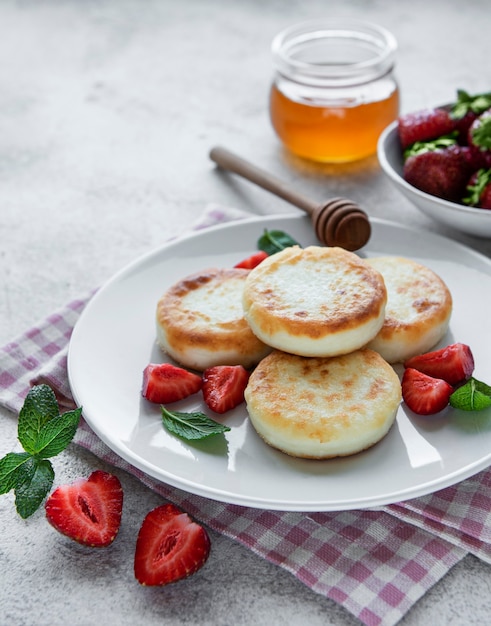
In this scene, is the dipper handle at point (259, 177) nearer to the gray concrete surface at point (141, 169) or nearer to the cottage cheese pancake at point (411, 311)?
the gray concrete surface at point (141, 169)

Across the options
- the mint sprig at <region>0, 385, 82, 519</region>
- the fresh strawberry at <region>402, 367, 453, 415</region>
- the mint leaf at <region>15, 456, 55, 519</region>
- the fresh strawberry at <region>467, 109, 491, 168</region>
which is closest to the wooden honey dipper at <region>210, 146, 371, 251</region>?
the fresh strawberry at <region>467, 109, 491, 168</region>

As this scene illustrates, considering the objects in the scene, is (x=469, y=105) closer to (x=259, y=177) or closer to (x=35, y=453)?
(x=259, y=177)

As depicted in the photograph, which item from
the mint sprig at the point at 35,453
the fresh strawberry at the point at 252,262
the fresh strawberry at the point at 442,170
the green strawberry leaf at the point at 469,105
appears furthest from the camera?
the green strawberry leaf at the point at 469,105

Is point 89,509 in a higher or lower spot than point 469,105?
lower

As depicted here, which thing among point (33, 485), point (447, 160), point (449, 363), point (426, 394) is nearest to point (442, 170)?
point (447, 160)

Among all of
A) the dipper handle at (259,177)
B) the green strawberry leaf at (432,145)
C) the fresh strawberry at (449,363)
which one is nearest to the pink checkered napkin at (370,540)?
the fresh strawberry at (449,363)

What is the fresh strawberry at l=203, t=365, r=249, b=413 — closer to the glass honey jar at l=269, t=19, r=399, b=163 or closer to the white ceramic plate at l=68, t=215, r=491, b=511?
the white ceramic plate at l=68, t=215, r=491, b=511

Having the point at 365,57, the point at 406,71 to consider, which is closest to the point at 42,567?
the point at 365,57
